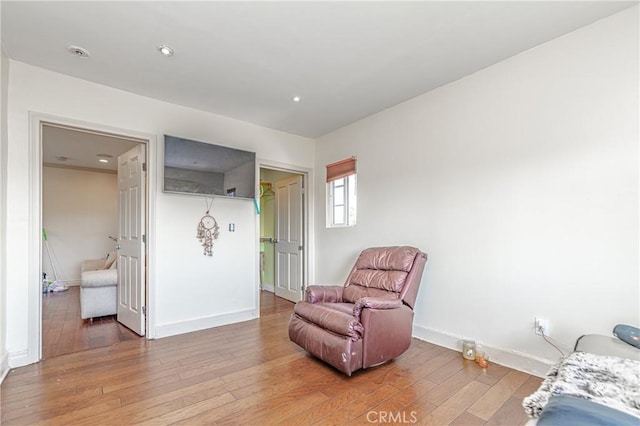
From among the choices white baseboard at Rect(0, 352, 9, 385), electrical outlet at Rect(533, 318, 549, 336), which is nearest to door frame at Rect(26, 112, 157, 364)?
white baseboard at Rect(0, 352, 9, 385)

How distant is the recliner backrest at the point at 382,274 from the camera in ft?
8.97

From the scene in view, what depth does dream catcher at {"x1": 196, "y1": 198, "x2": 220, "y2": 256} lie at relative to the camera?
11.5 feet

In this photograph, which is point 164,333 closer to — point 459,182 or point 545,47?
point 459,182

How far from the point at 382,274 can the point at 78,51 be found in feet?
10.3

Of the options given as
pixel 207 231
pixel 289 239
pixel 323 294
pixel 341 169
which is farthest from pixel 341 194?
pixel 207 231

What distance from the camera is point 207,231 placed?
3.54 m

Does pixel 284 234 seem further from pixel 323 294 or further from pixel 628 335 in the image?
pixel 628 335

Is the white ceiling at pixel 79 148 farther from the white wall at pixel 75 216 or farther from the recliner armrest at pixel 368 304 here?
the recliner armrest at pixel 368 304

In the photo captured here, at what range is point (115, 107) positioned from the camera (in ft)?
9.73

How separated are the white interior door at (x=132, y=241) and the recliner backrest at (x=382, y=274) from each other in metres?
2.20

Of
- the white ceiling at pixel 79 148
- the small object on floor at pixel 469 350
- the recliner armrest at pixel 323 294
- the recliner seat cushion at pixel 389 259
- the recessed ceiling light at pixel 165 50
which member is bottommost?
the small object on floor at pixel 469 350

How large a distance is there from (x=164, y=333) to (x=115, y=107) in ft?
7.69

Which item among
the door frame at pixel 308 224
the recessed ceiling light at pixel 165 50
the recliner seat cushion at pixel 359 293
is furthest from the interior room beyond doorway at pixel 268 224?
the recessed ceiling light at pixel 165 50

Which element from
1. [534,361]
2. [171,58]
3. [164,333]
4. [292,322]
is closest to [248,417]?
[292,322]
